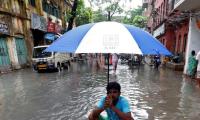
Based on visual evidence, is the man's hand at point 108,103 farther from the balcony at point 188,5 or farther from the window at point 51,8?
the window at point 51,8

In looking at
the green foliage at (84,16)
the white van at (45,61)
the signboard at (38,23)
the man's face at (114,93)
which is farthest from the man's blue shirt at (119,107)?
the green foliage at (84,16)

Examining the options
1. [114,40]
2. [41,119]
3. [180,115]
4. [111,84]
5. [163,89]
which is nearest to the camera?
[111,84]

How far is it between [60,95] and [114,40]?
5.92m

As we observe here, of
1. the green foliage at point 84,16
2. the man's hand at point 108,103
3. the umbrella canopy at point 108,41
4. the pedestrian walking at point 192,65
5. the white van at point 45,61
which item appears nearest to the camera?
the man's hand at point 108,103

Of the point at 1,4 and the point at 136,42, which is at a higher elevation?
the point at 1,4

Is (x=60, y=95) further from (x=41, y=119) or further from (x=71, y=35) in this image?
(x=71, y=35)

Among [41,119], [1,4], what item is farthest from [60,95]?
[1,4]

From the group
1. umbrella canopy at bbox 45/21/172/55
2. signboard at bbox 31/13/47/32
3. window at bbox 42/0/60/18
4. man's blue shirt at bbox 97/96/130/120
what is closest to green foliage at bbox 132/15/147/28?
window at bbox 42/0/60/18

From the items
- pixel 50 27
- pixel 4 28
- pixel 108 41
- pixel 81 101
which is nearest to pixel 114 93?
pixel 108 41

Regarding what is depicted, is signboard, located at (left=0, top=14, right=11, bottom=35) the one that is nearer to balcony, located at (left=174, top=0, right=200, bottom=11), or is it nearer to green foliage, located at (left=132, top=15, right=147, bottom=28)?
balcony, located at (left=174, top=0, right=200, bottom=11)

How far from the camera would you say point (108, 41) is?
401 centimetres

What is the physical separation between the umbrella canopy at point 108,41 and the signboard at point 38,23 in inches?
784

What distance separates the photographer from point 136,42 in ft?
13.6

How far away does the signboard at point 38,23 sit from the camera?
23359 mm
